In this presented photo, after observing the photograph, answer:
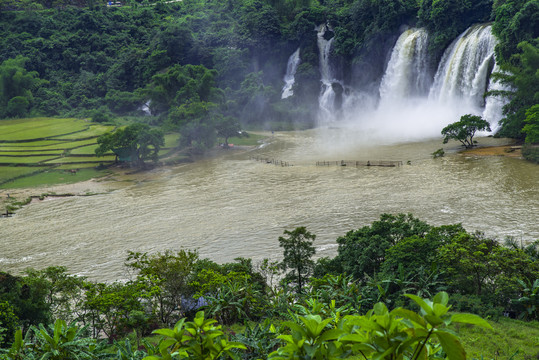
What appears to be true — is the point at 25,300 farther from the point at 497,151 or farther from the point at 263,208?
the point at 497,151

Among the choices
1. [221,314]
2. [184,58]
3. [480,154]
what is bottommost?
[221,314]

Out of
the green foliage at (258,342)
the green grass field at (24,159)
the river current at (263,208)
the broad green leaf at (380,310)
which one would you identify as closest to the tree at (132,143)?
the river current at (263,208)

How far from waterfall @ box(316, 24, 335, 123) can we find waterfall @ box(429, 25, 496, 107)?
20511 mm

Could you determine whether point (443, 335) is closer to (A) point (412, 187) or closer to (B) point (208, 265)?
(B) point (208, 265)

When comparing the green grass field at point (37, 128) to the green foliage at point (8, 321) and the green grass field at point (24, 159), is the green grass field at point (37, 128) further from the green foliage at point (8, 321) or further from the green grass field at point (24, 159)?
the green foliage at point (8, 321)

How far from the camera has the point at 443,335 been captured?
373 centimetres

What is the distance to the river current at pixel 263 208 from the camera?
24797 millimetres

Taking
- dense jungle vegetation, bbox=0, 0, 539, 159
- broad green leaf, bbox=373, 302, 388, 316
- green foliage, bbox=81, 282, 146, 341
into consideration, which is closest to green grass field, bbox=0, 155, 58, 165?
dense jungle vegetation, bbox=0, 0, 539, 159

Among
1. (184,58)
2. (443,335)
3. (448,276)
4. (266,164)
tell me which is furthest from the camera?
(184,58)

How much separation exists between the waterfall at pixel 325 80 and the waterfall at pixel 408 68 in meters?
9.94

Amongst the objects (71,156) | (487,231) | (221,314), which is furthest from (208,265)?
(71,156)

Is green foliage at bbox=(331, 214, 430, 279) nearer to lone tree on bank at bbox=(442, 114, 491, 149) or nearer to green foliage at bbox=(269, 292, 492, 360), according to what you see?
green foliage at bbox=(269, 292, 492, 360)

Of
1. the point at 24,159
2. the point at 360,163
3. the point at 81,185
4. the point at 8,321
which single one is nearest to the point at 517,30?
the point at 360,163

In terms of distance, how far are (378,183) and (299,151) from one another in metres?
16.4
